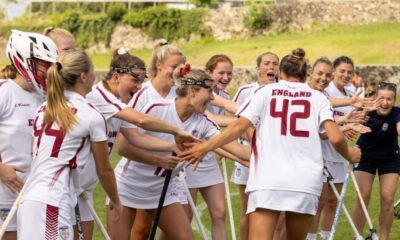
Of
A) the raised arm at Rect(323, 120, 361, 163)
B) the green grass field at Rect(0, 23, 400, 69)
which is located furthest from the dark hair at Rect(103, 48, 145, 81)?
the green grass field at Rect(0, 23, 400, 69)

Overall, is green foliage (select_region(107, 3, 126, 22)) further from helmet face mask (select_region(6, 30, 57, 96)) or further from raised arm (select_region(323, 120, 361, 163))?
helmet face mask (select_region(6, 30, 57, 96))

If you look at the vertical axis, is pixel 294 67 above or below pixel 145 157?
above

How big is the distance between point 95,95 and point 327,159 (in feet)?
13.8

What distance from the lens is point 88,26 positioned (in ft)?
206

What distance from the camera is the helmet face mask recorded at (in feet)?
22.4

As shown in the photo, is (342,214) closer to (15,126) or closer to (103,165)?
(15,126)

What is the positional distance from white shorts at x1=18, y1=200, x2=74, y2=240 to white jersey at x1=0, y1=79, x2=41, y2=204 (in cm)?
94

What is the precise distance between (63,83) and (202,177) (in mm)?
3570

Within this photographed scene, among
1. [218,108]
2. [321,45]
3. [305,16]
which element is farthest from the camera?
[305,16]

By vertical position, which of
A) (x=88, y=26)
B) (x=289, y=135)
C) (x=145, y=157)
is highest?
(x=289, y=135)

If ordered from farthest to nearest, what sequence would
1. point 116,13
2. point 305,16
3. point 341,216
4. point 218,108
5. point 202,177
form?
1. point 116,13
2. point 305,16
3. point 341,216
4. point 218,108
5. point 202,177

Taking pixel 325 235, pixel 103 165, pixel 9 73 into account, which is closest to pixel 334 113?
pixel 325 235

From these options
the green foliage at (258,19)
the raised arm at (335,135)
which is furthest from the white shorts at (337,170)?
the green foliage at (258,19)

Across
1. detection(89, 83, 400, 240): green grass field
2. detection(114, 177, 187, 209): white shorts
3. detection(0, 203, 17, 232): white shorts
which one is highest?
detection(0, 203, 17, 232): white shorts
